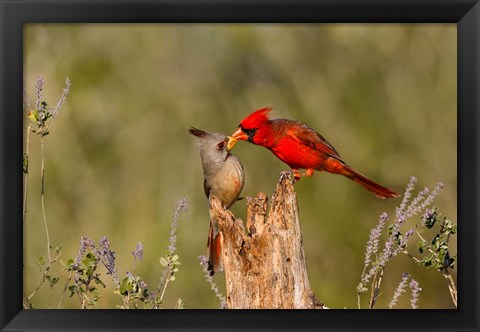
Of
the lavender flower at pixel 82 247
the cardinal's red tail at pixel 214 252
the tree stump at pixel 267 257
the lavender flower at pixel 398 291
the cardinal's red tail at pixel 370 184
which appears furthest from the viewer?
the cardinal's red tail at pixel 370 184

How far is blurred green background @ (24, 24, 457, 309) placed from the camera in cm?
550

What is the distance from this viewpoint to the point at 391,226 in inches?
218

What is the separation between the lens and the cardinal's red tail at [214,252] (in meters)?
5.55

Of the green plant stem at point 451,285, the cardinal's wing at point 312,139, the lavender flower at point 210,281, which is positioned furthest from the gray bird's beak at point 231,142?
the green plant stem at point 451,285

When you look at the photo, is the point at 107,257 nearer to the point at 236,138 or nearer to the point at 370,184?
the point at 236,138

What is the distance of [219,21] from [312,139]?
0.80 m

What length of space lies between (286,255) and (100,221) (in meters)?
1.12

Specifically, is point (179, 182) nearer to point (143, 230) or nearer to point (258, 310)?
point (143, 230)

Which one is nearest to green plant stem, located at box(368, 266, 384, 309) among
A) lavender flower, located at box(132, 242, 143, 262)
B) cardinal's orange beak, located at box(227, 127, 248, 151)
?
cardinal's orange beak, located at box(227, 127, 248, 151)

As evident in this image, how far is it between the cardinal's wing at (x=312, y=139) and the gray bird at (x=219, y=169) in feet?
1.04

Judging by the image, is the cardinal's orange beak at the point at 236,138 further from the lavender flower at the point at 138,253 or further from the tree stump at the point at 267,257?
the lavender flower at the point at 138,253

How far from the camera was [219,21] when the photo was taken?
5.20 metres

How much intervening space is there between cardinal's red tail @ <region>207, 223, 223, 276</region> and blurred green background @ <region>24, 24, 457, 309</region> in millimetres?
73

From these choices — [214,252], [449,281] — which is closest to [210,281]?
[214,252]
